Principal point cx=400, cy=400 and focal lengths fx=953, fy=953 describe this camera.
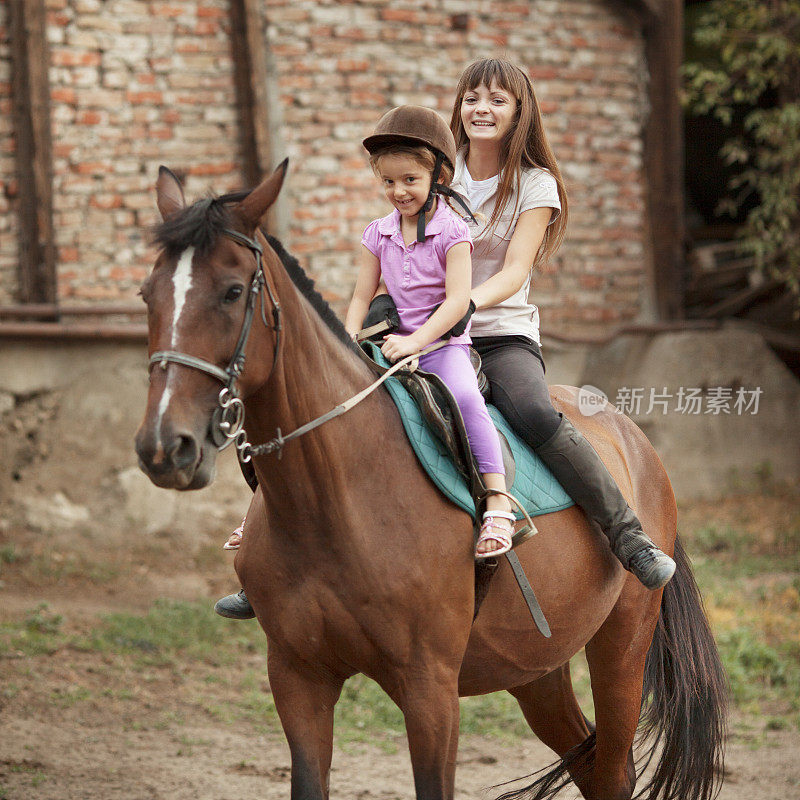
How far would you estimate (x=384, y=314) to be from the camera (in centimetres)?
309

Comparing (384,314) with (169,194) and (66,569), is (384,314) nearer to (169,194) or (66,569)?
(169,194)

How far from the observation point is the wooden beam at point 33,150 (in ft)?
22.9

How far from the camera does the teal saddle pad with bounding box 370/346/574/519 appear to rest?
9.34 ft

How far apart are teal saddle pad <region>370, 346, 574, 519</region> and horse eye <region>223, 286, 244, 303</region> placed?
2.39ft

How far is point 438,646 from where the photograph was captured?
275 centimetres

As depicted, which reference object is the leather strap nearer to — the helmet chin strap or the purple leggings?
the purple leggings

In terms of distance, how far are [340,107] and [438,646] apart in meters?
5.80

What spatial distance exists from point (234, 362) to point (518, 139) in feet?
5.02

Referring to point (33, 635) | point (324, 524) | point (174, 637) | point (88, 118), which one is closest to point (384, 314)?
point (324, 524)

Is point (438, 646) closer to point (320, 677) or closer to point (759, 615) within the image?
point (320, 677)

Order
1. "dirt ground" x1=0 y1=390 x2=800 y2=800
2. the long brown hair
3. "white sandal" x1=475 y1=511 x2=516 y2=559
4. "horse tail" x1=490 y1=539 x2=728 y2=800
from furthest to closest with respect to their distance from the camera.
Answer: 1. "dirt ground" x1=0 y1=390 x2=800 y2=800
2. "horse tail" x1=490 y1=539 x2=728 y2=800
3. the long brown hair
4. "white sandal" x1=475 y1=511 x2=516 y2=559

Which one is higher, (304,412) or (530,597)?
(304,412)

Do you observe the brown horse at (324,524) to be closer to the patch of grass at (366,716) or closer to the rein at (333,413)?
the rein at (333,413)

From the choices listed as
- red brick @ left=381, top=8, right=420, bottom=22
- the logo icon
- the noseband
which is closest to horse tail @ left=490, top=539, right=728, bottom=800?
the logo icon
